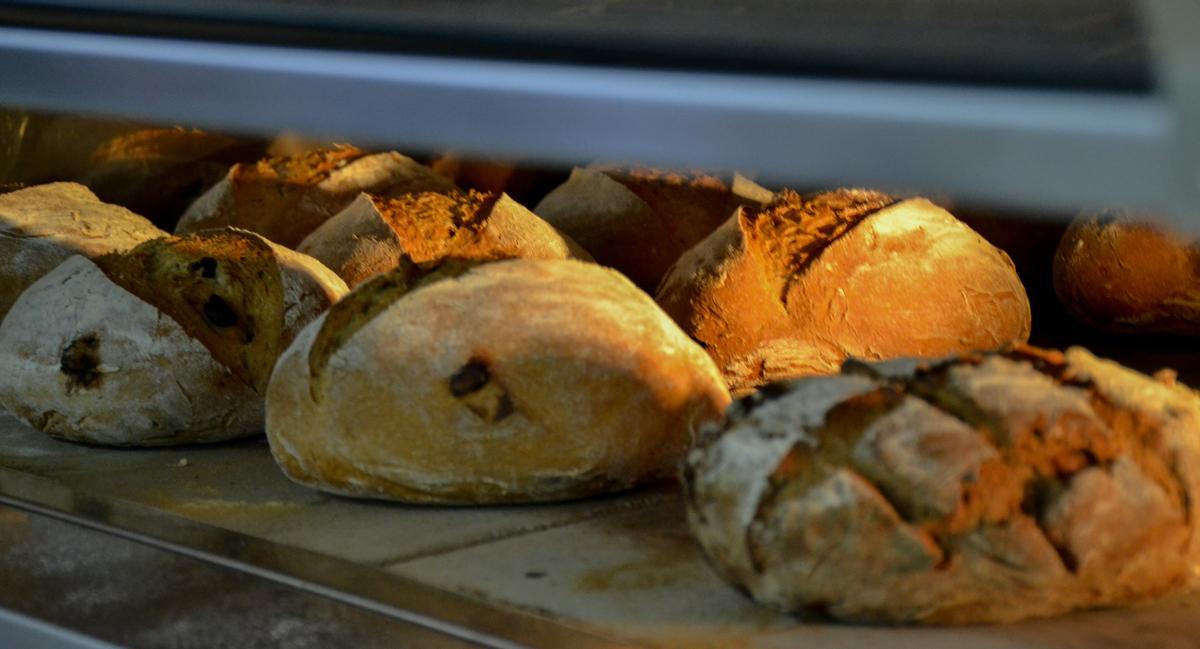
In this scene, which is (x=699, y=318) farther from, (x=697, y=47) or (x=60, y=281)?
(x=697, y=47)

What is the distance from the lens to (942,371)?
5.12 ft

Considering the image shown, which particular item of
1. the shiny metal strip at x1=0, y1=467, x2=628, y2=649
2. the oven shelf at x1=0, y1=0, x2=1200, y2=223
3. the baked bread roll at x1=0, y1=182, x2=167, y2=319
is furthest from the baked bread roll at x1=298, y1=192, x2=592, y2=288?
the oven shelf at x1=0, y1=0, x2=1200, y2=223

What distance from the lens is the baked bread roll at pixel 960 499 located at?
1438 mm

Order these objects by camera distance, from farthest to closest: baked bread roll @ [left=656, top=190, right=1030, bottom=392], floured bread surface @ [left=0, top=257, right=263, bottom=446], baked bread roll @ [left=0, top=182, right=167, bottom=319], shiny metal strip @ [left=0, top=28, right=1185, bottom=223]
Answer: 1. baked bread roll @ [left=0, top=182, right=167, bottom=319]
2. baked bread roll @ [left=656, top=190, right=1030, bottom=392]
3. floured bread surface @ [left=0, top=257, right=263, bottom=446]
4. shiny metal strip @ [left=0, top=28, right=1185, bottom=223]

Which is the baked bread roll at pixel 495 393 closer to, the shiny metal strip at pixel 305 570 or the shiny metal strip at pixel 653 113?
the shiny metal strip at pixel 305 570

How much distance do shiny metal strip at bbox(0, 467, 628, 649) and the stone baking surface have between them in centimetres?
9

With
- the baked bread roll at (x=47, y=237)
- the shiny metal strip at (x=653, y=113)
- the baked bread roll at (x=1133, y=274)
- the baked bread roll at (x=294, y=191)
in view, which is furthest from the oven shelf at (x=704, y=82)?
the baked bread roll at (x=294, y=191)

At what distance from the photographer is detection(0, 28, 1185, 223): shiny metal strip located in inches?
26.2

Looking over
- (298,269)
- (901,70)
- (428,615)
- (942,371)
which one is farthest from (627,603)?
(298,269)

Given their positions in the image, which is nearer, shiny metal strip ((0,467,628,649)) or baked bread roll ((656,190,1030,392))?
shiny metal strip ((0,467,628,649))

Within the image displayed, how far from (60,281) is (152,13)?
1671 millimetres

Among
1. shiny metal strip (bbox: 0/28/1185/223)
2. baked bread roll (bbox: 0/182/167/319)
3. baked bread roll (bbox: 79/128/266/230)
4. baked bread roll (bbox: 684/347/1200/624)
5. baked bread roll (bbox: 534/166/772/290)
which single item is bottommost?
baked bread roll (bbox: 79/128/266/230)

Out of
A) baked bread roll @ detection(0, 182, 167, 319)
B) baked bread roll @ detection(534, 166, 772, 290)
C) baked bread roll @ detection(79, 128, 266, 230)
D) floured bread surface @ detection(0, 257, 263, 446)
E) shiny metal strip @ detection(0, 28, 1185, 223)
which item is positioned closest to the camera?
shiny metal strip @ detection(0, 28, 1185, 223)

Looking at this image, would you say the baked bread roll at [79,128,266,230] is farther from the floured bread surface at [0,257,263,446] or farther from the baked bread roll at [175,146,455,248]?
the floured bread surface at [0,257,263,446]
